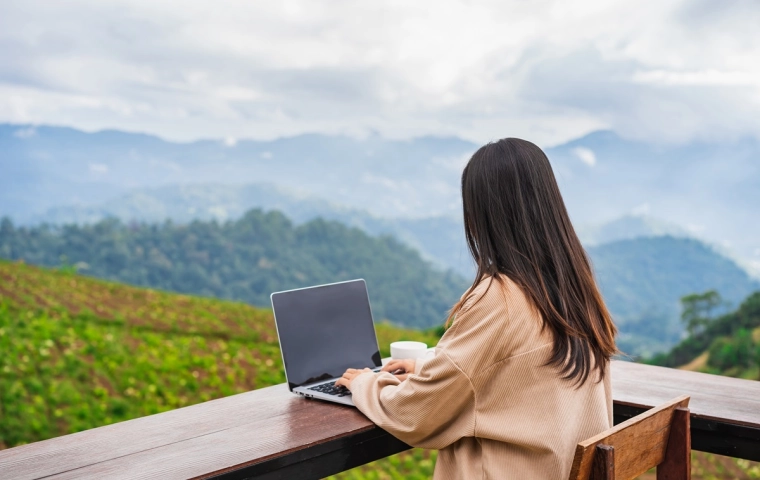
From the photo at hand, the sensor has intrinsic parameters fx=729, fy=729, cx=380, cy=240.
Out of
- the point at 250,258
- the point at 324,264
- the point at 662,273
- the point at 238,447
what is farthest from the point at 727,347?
the point at 662,273

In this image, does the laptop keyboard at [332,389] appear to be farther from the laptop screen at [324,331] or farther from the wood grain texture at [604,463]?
the wood grain texture at [604,463]

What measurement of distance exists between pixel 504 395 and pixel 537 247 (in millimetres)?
278

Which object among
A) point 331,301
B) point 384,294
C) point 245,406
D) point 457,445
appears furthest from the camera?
point 384,294

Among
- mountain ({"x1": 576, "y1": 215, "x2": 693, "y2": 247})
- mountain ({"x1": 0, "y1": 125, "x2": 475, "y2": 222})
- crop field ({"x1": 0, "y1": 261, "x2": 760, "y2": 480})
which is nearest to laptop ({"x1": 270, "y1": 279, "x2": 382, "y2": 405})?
crop field ({"x1": 0, "y1": 261, "x2": 760, "y2": 480})

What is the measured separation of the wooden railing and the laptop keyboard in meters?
0.03

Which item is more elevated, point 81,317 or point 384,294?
point 81,317

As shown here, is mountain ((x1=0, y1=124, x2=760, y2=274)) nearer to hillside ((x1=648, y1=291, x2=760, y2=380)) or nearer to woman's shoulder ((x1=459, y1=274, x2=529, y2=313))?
hillside ((x1=648, y1=291, x2=760, y2=380))

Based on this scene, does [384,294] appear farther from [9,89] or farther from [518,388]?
[518,388]

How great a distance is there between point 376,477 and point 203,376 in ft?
6.91

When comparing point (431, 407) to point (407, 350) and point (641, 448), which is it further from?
point (407, 350)

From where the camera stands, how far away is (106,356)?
5.83 metres

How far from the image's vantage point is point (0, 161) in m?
44.8

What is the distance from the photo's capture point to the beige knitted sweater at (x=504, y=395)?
130cm

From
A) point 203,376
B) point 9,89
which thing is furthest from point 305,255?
point 203,376
